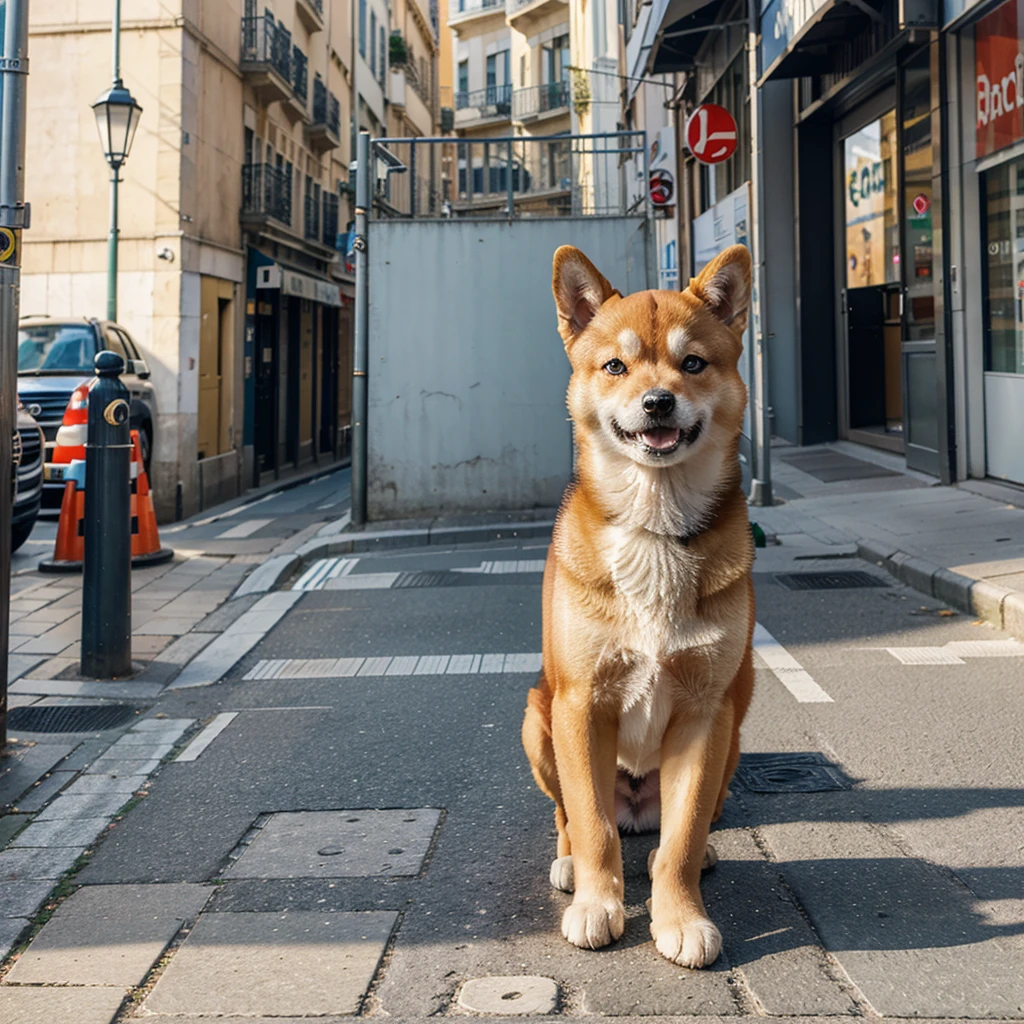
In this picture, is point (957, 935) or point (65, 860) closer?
point (957, 935)

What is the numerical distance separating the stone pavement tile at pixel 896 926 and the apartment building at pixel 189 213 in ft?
53.5

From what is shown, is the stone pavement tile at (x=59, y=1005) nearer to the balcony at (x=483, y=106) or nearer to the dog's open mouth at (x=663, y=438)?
the dog's open mouth at (x=663, y=438)

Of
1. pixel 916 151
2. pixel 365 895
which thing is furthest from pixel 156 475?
pixel 365 895

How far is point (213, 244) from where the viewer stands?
21859mm

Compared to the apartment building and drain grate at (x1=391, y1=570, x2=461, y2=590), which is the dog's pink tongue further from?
the apartment building

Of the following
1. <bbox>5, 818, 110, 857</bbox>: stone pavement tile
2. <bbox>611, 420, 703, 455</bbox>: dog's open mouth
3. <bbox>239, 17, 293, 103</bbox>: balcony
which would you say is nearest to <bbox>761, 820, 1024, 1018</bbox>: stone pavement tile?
<bbox>611, 420, 703, 455</bbox>: dog's open mouth

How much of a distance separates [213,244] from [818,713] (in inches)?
719

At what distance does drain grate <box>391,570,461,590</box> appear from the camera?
376 inches

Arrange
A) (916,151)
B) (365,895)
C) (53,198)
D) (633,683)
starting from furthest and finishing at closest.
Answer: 1. (53,198)
2. (916,151)
3. (365,895)
4. (633,683)

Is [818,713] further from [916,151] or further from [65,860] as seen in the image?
[916,151]

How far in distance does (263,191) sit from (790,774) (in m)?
21.5

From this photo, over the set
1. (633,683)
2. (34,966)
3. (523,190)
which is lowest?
(34,966)

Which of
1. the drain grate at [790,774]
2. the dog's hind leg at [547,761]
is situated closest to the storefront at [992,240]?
the drain grate at [790,774]

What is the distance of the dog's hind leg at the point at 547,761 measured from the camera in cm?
352
